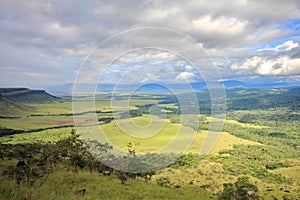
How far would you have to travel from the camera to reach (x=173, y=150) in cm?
1247

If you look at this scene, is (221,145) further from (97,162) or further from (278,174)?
(97,162)

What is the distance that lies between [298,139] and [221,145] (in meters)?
41.9

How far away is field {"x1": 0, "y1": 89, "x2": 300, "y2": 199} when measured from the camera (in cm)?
803

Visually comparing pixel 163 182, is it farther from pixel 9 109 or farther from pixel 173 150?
pixel 9 109

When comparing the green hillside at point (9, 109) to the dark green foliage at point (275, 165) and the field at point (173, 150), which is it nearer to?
the field at point (173, 150)

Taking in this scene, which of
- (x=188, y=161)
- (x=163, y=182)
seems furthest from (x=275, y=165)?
(x=163, y=182)

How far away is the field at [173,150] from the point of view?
26.3 feet

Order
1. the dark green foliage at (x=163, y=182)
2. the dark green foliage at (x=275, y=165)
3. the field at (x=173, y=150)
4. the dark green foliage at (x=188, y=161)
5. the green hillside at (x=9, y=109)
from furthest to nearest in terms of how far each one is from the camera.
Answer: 1. the green hillside at (x=9, y=109)
2. the dark green foliage at (x=275, y=165)
3. the dark green foliage at (x=188, y=161)
4. the dark green foliage at (x=163, y=182)
5. the field at (x=173, y=150)

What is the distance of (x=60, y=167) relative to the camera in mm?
12406

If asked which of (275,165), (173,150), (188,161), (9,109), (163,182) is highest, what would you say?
(173,150)

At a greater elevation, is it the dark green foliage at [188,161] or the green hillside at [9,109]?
the green hillside at [9,109]

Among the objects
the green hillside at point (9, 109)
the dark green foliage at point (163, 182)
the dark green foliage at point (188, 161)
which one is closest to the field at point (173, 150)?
the dark green foliage at point (163, 182)

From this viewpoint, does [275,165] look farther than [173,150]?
Yes

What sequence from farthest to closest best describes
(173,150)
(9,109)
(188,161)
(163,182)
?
(9,109), (188,161), (163,182), (173,150)
